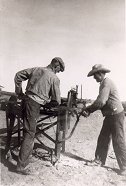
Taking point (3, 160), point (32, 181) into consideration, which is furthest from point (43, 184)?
point (3, 160)

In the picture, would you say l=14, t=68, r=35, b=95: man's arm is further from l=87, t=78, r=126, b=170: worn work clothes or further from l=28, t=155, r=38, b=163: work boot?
l=28, t=155, r=38, b=163: work boot

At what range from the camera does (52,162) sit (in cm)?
529

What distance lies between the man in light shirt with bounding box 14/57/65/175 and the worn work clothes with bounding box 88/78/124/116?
2.54 feet

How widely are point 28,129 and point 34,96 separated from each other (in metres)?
0.62

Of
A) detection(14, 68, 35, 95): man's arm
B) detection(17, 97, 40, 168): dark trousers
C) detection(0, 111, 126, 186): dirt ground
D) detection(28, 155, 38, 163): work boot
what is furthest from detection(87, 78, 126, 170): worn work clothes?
detection(28, 155, 38, 163): work boot

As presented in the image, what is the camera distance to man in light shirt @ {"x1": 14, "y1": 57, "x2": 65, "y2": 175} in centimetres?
473

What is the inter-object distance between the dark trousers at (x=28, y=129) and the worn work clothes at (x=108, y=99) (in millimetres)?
1104

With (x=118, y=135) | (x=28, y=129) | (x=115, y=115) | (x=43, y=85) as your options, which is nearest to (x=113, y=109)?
(x=115, y=115)

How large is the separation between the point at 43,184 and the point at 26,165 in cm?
60

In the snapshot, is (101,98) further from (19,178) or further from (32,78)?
(19,178)

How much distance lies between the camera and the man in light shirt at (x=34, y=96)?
15.5ft

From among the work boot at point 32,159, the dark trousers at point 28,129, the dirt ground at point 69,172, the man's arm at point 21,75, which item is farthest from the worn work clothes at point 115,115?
the work boot at point 32,159

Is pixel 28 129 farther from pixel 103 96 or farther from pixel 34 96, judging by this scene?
pixel 103 96

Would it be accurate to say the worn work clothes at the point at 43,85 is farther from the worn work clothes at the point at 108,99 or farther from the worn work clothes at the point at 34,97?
the worn work clothes at the point at 108,99
